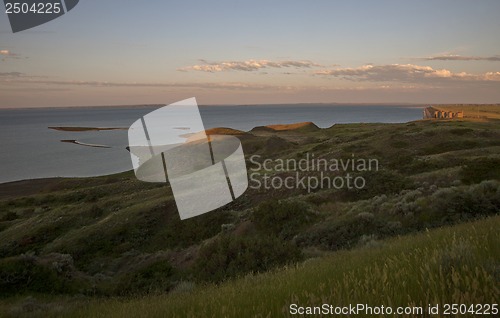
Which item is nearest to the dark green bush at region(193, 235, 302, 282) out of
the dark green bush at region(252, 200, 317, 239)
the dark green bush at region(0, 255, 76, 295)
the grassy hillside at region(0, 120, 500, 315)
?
the grassy hillside at region(0, 120, 500, 315)

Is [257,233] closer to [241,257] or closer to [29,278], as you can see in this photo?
[241,257]

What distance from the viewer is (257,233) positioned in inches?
738

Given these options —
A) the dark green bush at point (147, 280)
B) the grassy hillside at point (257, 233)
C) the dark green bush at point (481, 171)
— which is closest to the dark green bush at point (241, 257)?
the grassy hillside at point (257, 233)

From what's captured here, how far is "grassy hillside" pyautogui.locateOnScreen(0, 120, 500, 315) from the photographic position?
442 inches

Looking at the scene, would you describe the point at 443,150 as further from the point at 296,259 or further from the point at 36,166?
the point at 36,166

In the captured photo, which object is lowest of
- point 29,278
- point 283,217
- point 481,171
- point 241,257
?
point 29,278

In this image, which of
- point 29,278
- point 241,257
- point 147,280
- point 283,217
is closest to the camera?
point 241,257

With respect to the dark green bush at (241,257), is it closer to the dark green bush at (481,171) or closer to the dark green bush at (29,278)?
the dark green bush at (29,278)

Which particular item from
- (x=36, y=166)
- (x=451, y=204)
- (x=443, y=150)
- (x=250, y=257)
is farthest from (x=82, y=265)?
(x=36, y=166)

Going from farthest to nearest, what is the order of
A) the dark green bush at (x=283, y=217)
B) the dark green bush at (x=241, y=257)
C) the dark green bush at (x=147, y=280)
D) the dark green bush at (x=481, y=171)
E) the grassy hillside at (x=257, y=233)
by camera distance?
the dark green bush at (x=481, y=171) → the dark green bush at (x=283, y=217) → the dark green bush at (x=147, y=280) → the dark green bush at (x=241, y=257) → the grassy hillside at (x=257, y=233)

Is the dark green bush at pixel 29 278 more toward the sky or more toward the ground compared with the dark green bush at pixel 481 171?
more toward the ground

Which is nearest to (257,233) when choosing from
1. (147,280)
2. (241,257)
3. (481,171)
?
(147,280)

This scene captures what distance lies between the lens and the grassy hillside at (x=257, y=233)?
11235 millimetres

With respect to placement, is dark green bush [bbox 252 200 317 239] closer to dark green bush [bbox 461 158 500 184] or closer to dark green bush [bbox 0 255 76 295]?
dark green bush [bbox 461 158 500 184]
